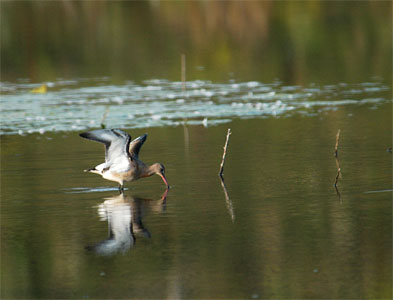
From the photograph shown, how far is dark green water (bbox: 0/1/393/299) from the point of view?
928cm

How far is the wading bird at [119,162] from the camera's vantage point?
13312mm

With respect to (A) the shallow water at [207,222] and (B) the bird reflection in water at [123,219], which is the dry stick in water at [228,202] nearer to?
(A) the shallow water at [207,222]

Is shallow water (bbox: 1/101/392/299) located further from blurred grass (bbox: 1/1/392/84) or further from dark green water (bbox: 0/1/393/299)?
blurred grass (bbox: 1/1/392/84)

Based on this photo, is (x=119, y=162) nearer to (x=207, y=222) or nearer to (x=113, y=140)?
(x=113, y=140)

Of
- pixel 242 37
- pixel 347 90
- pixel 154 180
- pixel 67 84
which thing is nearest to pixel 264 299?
pixel 154 180

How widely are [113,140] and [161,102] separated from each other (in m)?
10.5

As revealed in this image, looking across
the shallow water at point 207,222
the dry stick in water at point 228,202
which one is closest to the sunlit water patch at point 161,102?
the shallow water at point 207,222

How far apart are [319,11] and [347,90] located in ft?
79.3

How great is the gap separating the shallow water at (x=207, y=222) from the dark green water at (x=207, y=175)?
0.09ft

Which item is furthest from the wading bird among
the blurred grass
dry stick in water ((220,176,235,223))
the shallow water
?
the blurred grass

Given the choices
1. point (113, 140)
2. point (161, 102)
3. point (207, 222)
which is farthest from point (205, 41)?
point (207, 222)

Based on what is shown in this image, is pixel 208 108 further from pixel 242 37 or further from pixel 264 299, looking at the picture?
pixel 242 37

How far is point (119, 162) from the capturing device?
13.4m

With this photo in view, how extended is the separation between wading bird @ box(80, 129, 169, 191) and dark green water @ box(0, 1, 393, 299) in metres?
0.25
